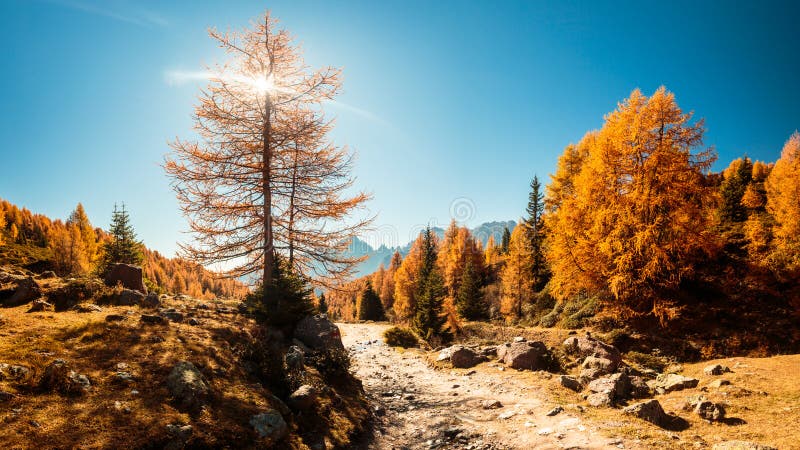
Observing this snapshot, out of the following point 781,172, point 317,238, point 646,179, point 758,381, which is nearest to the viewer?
point 758,381

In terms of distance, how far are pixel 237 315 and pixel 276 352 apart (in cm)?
353

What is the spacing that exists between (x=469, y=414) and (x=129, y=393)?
863 centimetres

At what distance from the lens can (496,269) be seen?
61719 millimetres

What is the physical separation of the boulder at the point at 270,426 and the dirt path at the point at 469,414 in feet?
9.37

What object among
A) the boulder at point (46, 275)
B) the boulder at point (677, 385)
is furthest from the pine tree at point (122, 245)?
the boulder at point (677, 385)

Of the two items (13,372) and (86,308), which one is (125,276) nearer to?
(86,308)

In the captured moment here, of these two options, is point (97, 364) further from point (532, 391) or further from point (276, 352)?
point (532, 391)

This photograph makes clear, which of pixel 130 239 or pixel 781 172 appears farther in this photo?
pixel 130 239

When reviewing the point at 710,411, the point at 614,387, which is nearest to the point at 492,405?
the point at 614,387

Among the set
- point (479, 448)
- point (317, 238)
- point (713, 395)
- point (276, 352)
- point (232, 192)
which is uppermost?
point (232, 192)

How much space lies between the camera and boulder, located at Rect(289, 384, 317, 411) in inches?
305

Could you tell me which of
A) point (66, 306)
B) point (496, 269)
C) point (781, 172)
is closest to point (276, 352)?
point (66, 306)

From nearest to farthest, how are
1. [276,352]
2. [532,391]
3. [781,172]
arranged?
[276,352], [532,391], [781,172]

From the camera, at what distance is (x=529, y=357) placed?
A: 13617 millimetres
